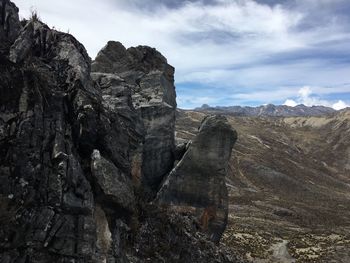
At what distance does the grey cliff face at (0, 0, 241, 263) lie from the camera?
16.2m

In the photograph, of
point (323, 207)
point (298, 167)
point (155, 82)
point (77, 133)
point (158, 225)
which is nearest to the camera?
point (77, 133)

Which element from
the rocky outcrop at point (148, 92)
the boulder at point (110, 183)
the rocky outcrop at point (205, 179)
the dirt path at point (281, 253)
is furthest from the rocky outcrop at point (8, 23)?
the dirt path at point (281, 253)

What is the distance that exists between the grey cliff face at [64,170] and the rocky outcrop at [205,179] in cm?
745

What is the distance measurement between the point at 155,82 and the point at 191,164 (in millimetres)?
7487

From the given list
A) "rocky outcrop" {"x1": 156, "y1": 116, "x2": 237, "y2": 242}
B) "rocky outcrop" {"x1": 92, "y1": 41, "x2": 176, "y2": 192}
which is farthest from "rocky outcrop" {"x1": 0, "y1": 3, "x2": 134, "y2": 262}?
"rocky outcrop" {"x1": 156, "y1": 116, "x2": 237, "y2": 242}

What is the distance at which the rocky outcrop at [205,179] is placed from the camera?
33812mm

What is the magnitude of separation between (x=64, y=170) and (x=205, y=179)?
62.1 ft

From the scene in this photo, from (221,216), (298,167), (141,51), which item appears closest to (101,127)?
(221,216)

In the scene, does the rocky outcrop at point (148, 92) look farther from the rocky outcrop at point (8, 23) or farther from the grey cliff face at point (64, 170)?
the rocky outcrop at point (8, 23)

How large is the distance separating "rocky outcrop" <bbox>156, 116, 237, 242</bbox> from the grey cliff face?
24.4 feet

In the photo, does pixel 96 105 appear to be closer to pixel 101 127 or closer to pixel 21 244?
pixel 101 127

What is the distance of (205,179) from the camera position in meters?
34.8

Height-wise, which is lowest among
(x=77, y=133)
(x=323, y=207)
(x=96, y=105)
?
(x=323, y=207)

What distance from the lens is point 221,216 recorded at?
1348 inches
